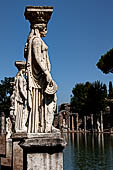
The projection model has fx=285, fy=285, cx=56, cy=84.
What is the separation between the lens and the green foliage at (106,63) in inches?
1649

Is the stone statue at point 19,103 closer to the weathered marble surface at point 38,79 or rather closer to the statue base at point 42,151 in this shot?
the weathered marble surface at point 38,79

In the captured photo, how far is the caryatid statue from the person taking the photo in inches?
175

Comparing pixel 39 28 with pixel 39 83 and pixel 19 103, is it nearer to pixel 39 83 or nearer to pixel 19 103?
pixel 39 83

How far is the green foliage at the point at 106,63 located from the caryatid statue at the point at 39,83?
37.8 m

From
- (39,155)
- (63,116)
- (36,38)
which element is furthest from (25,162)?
(63,116)

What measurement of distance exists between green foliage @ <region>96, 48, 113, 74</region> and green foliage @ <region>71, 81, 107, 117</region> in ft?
22.2

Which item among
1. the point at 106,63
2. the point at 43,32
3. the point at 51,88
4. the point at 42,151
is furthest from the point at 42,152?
the point at 106,63

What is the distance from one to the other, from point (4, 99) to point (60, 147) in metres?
45.8

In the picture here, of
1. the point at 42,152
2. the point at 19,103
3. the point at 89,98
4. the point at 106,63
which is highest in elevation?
the point at 106,63

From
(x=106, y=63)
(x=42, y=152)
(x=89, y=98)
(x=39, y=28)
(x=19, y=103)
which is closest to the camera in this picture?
(x=42, y=152)

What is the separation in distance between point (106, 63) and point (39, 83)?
39.5 metres

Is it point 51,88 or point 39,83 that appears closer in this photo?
point 51,88

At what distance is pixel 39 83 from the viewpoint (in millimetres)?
4578

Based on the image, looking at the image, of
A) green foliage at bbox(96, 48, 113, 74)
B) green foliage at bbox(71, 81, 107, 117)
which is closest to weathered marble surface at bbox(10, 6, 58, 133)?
green foliage at bbox(96, 48, 113, 74)
